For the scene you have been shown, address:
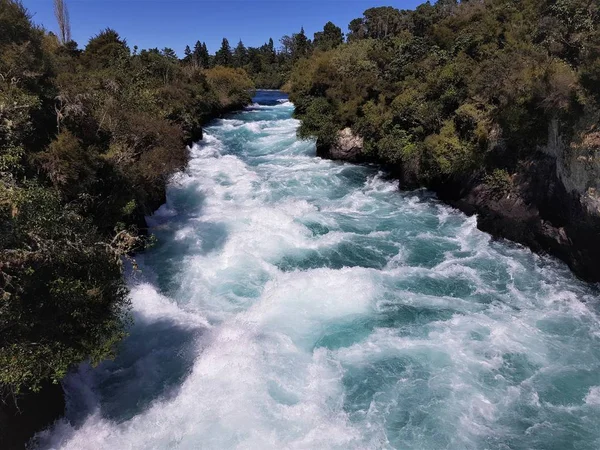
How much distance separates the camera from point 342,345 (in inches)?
507

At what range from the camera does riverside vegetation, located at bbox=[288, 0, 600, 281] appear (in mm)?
15438

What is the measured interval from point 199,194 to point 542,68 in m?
19.3

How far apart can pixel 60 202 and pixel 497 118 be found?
64.5 feet

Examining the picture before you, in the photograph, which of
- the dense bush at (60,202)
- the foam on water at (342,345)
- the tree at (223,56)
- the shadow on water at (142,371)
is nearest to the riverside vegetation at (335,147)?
the dense bush at (60,202)

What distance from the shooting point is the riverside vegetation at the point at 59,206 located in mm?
8203

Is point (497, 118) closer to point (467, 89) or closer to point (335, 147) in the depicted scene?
point (467, 89)

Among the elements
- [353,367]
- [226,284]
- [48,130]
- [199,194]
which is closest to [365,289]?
[353,367]

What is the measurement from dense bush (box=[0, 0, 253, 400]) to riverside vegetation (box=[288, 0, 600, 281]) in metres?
14.8

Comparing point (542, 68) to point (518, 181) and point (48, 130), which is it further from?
point (48, 130)

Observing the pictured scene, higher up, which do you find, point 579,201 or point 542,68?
point 542,68

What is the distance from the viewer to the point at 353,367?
1197 centimetres

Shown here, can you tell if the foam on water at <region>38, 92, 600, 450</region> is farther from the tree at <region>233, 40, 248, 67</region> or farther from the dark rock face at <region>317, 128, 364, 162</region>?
the tree at <region>233, 40, 248, 67</region>

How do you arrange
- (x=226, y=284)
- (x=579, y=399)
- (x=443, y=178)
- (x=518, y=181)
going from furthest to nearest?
1. (x=443, y=178)
2. (x=518, y=181)
3. (x=226, y=284)
4. (x=579, y=399)

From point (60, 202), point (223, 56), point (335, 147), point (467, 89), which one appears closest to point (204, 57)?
point (223, 56)
